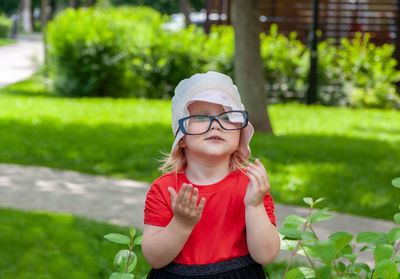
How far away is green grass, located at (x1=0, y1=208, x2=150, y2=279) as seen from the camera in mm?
4727

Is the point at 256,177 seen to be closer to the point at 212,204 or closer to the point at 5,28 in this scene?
the point at 212,204

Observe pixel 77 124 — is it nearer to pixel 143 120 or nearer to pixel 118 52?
pixel 143 120

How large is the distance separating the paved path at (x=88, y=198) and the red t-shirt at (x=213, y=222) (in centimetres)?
317

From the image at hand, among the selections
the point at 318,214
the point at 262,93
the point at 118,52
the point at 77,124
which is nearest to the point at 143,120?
the point at 77,124

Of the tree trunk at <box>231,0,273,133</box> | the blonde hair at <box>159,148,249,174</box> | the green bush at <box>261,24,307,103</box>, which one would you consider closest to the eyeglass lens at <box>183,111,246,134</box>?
the blonde hair at <box>159,148,249,174</box>

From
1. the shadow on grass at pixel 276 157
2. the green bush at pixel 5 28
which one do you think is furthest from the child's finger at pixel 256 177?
the green bush at pixel 5 28

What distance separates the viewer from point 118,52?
52.0ft

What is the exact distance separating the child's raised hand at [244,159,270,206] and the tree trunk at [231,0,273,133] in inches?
336

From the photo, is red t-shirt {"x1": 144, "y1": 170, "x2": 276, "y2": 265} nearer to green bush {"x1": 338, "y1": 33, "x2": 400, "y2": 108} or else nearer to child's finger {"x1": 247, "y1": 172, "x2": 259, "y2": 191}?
child's finger {"x1": 247, "y1": 172, "x2": 259, "y2": 191}

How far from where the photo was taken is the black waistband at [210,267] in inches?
84.4

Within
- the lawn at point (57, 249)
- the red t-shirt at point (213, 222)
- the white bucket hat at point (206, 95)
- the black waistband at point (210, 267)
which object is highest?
the white bucket hat at point (206, 95)

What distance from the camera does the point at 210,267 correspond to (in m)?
2.15

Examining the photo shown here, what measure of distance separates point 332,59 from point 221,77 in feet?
48.0

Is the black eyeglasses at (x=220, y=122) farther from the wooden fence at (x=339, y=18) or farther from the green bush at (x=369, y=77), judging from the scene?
the wooden fence at (x=339, y=18)
